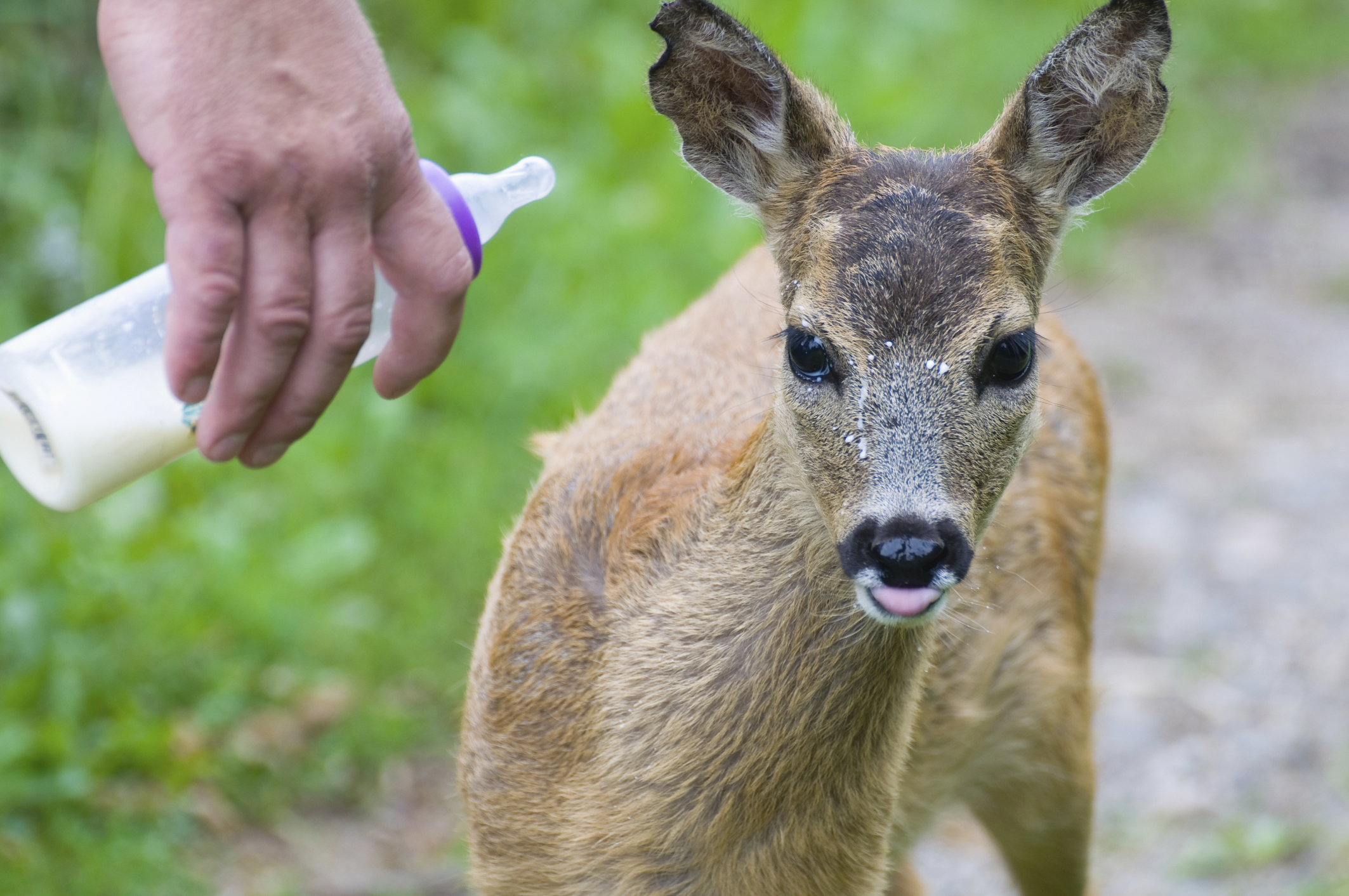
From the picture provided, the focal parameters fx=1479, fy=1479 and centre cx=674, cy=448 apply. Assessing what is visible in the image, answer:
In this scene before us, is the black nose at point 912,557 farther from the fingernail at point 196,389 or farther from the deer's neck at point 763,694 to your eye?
the fingernail at point 196,389

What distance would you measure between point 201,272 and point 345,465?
3.26 metres

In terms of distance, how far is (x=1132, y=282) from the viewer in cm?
821

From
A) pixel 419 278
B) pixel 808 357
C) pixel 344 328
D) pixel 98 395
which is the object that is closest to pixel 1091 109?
pixel 808 357

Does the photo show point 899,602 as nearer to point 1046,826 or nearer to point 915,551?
point 915,551

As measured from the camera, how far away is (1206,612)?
18.5 ft

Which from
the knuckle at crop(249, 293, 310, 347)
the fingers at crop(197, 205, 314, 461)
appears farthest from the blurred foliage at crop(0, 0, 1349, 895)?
the knuckle at crop(249, 293, 310, 347)

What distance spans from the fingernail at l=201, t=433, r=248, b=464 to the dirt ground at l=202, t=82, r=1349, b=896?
1.87 meters

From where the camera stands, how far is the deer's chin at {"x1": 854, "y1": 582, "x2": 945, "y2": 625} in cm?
242

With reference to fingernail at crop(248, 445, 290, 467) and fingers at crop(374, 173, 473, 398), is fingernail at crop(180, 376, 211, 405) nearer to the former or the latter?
fingernail at crop(248, 445, 290, 467)

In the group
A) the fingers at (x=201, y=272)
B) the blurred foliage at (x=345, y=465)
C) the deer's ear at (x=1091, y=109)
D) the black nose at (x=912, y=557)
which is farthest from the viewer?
the blurred foliage at (x=345, y=465)

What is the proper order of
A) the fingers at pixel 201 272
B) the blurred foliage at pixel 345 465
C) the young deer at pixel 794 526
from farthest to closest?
the blurred foliage at pixel 345 465 < the young deer at pixel 794 526 < the fingers at pixel 201 272

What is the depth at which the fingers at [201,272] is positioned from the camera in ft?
6.99

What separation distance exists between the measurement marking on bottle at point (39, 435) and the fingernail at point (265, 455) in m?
0.47

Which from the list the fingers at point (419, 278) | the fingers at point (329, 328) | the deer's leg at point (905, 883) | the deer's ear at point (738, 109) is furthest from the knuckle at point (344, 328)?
the deer's leg at point (905, 883)
